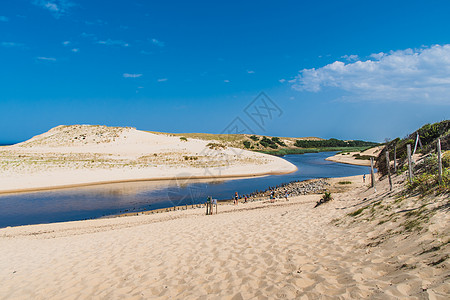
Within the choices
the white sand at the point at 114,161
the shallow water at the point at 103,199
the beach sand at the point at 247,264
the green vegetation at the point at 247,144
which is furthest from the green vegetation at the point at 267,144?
the beach sand at the point at 247,264

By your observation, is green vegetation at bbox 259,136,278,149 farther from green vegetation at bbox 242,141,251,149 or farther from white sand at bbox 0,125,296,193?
white sand at bbox 0,125,296,193

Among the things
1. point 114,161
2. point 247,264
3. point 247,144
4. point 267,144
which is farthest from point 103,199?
point 267,144

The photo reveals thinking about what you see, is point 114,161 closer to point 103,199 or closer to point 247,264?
point 103,199

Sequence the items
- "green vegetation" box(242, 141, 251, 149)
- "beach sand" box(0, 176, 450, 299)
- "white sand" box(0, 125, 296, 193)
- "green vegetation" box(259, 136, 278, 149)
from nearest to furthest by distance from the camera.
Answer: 1. "beach sand" box(0, 176, 450, 299)
2. "white sand" box(0, 125, 296, 193)
3. "green vegetation" box(242, 141, 251, 149)
4. "green vegetation" box(259, 136, 278, 149)

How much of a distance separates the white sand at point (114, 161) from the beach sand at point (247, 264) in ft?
83.8

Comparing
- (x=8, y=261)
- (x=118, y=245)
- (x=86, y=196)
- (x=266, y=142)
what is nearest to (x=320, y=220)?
(x=118, y=245)

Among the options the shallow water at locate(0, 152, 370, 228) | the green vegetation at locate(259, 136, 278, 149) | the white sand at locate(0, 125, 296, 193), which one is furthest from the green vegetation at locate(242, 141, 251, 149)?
the shallow water at locate(0, 152, 370, 228)

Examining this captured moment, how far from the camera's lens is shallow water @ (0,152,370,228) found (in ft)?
60.3

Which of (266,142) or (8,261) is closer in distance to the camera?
(8,261)

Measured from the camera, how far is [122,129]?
6700cm

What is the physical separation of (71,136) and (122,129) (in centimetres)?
1213

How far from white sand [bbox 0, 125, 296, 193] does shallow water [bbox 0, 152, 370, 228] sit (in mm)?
4415

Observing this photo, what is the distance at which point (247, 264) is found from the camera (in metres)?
5.70

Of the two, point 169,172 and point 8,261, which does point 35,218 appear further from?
point 169,172
